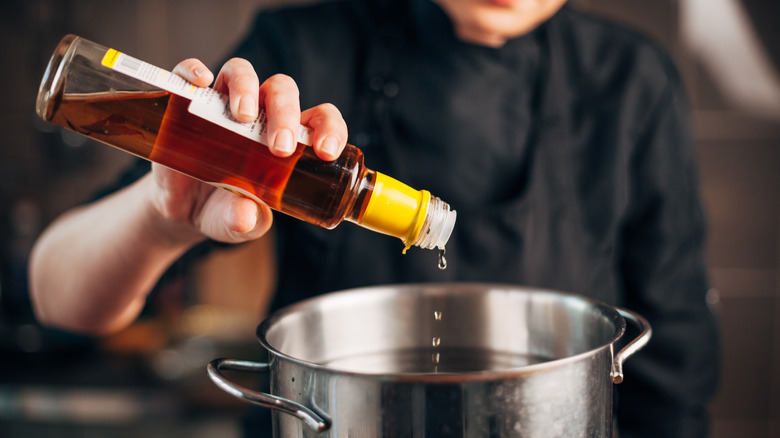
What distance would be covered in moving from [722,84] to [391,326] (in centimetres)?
139

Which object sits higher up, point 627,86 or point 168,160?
point 627,86

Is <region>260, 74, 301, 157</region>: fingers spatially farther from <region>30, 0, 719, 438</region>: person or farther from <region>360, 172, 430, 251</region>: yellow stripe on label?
<region>30, 0, 719, 438</region>: person

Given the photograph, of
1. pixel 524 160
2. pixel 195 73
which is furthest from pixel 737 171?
pixel 195 73

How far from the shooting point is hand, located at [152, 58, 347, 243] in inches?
18.4

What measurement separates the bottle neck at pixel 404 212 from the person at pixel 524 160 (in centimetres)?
39

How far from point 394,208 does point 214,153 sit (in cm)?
15

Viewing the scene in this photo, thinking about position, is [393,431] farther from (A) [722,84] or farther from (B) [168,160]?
(A) [722,84]

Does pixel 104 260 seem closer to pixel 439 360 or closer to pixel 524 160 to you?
pixel 439 360

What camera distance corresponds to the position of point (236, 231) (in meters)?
0.53

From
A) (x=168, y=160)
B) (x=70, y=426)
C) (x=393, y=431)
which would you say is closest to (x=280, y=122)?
(x=168, y=160)

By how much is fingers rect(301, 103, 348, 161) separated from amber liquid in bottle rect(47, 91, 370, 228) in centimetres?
2

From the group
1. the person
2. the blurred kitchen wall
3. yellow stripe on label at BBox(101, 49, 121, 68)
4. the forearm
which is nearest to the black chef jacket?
the person

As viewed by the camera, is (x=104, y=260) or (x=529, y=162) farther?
(x=529, y=162)

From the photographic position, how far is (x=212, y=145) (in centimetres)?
50
